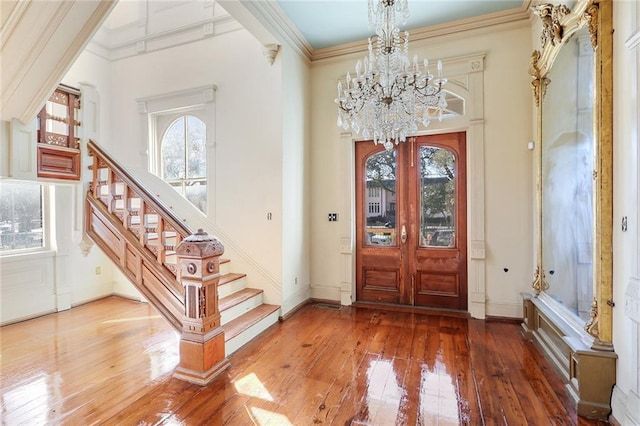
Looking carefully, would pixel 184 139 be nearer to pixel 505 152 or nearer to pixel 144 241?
pixel 144 241

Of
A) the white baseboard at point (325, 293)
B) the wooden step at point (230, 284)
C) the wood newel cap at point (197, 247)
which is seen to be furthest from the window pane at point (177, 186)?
the white baseboard at point (325, 293)

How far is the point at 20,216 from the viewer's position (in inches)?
156

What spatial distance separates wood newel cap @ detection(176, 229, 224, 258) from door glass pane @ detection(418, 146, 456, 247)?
2.77 metres

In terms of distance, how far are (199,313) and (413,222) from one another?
288cm

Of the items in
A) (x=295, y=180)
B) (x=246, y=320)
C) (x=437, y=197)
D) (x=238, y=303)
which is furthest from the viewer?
(x=295, y=180)

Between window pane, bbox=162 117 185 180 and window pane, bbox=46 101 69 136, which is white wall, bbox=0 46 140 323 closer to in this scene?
window pane, bbox=46 101 69 136

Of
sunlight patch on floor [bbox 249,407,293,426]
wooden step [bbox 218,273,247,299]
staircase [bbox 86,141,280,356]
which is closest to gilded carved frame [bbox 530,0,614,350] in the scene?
sunlight patch on floor [bbox 249,407,293,426]

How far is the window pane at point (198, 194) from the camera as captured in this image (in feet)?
14.8

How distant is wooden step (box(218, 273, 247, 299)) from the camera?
3.62 meters

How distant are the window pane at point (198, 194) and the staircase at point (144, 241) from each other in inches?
46.4

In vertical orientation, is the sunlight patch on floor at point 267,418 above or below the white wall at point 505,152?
below

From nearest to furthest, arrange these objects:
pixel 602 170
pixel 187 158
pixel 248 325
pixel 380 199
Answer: pixel 602 170 < pixel 248 325 < pixel 380 199 < pixel 187 158

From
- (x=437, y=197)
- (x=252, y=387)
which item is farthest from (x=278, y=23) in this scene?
(x=252, y=387)

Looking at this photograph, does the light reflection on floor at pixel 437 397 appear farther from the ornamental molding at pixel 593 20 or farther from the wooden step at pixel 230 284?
the ornamental molding at pixel 593 20
